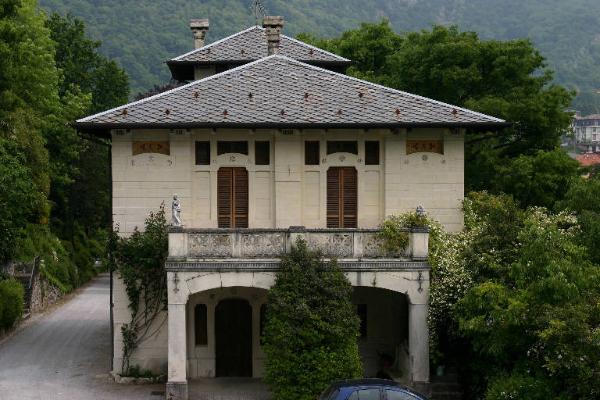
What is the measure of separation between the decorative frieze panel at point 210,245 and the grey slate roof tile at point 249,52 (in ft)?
37.5

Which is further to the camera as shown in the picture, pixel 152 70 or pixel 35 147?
pixel 152 70

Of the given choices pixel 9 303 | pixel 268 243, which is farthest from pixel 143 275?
pixel 9 303

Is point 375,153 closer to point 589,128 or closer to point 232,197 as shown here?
point 232,197

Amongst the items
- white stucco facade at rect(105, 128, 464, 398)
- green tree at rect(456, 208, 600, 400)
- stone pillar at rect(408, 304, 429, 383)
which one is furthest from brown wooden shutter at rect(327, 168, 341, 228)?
green tree at rect(456, 208, 600, 400)

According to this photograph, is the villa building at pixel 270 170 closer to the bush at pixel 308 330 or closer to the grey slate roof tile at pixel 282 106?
the grey slate roof tile at pixel 282 106

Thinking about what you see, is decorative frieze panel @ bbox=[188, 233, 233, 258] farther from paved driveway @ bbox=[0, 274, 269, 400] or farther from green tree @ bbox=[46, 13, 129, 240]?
green tree @ bbox=[46, 13, 129, 240]

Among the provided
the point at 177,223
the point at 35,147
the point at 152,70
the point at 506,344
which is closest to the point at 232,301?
the point at 177,223

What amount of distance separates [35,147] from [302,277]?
22369mm

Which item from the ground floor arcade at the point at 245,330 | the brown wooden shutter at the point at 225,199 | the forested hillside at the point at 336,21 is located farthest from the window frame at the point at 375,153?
the forested hillside at the point at 336,21

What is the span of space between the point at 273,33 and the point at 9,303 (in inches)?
580

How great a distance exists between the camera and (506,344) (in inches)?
787

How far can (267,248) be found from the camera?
23.6 meters

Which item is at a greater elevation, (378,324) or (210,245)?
(210,245)

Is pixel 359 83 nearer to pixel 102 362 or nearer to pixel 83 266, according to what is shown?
pixel 102 362
